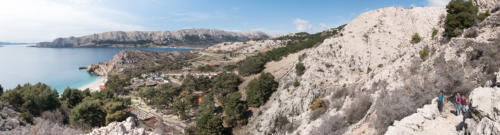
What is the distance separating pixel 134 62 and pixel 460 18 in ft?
481

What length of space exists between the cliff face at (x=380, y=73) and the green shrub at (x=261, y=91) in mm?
1421

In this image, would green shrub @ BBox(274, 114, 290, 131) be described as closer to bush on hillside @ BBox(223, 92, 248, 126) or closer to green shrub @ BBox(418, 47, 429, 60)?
bush on hillside @ BBox(223, 92, 248, 126)

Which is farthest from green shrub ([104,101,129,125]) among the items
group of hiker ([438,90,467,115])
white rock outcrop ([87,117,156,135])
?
group of hiker ([438,90,467,115])

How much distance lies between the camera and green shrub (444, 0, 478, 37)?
1970cm

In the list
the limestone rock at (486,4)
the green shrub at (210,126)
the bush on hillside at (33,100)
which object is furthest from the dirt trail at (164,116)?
the limestone rock at (486,4)

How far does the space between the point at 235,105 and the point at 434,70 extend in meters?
27.3

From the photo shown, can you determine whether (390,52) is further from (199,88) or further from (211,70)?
(211,70)

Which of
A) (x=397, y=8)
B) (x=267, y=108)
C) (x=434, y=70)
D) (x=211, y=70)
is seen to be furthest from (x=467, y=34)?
(x=211, y=70)

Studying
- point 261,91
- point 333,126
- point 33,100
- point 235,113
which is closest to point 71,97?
point 33,100

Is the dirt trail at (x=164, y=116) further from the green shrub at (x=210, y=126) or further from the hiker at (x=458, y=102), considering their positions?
the hiker at (x=458, y=102)

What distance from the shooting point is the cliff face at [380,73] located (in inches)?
494

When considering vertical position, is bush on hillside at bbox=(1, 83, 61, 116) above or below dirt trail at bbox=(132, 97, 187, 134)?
above

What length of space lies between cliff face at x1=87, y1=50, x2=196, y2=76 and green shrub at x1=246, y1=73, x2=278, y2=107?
261ft

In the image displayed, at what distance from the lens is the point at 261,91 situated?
3912cm
